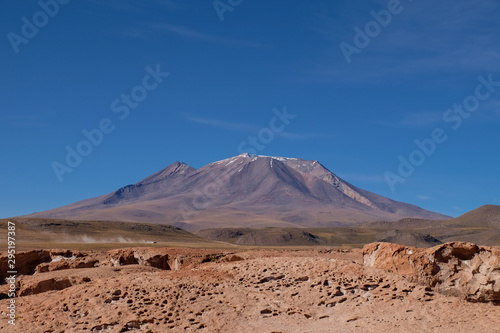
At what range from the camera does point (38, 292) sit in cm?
1501

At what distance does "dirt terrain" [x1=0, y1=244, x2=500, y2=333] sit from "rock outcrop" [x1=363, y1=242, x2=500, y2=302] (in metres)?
0.03

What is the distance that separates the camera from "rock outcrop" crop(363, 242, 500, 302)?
471 inches

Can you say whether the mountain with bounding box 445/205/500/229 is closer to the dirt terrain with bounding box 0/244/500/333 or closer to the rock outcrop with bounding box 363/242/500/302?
the rock outcrop with bounding box 363/242/500/302

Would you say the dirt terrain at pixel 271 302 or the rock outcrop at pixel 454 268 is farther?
the rock outcrop at pixel 454 268

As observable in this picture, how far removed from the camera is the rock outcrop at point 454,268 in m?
12.0

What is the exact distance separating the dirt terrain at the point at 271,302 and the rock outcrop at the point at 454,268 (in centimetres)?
3

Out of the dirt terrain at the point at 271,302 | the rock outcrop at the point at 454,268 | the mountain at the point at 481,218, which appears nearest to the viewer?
the dirt terrain at the point at 271,302

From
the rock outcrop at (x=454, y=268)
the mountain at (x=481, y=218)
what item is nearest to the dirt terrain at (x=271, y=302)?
the rock outcrop at (x=454, y=268)

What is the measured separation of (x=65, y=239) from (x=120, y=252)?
65.1 metres

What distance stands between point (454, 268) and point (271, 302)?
418 cm

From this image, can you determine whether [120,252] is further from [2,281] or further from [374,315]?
[374,315]

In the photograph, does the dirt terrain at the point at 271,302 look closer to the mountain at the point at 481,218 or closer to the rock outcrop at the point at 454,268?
A: the rock outcrop at the point at 454,268

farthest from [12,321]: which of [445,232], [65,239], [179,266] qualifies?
[445,232]

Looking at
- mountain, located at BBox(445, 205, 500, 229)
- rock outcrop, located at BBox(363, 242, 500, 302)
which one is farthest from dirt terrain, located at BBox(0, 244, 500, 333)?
mountain, located at BBox(445, 205, 500, 229)
